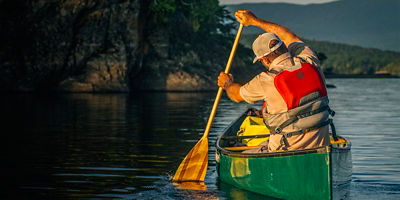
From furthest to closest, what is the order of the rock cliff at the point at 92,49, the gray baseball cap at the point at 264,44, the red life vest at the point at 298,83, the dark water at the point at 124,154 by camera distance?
1. the rock cliff at the point at 92,49
2. the dark water at the point at 124,154
3. the gray baseball cap at the point at 264,44
4. the red life vest at the point at 298,83

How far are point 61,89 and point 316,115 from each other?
134 ft

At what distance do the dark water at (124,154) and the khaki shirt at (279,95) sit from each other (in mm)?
1201

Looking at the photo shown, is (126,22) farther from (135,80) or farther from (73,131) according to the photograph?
(73,131)

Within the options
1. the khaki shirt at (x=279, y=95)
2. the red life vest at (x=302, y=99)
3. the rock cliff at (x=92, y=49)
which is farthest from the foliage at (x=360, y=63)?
the red life vest at (x=302, y=99)

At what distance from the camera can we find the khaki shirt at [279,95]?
31.7ft

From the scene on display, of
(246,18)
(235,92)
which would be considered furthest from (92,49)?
(235,92)

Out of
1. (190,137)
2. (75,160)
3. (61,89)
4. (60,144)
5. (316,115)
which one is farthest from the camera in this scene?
(61,89)

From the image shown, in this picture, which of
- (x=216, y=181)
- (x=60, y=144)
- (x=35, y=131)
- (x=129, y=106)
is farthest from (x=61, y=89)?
(x=216, y=181)

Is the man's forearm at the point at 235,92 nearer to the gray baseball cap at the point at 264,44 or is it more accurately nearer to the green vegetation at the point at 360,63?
the gray baseball cap at the point at 264,44

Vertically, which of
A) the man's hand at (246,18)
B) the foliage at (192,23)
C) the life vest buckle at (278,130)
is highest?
the foliage at (192,23)

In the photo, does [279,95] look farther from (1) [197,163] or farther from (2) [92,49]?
(2) [92,49]

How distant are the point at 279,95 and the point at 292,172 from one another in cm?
105

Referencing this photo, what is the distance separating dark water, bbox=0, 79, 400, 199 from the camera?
36.3ft

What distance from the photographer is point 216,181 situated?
1202cm
